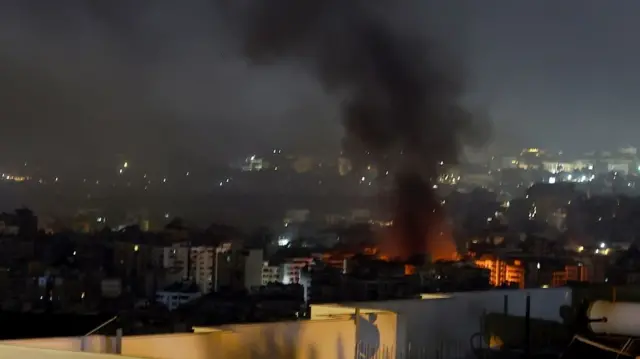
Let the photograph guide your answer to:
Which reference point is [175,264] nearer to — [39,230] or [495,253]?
[39,230]

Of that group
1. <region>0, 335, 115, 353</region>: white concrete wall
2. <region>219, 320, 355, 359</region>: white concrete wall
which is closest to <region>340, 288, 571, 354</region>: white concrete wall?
<region>219, 320, 355, 359</region>: white concrete wall

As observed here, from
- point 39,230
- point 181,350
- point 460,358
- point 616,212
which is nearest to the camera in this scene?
point 181,350

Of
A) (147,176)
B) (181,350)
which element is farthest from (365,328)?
(147,176)

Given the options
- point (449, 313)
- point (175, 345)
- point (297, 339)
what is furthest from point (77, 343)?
point (449, 313)

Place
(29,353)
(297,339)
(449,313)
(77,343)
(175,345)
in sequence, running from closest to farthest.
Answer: (29,353)
(77,343)
(175,345)
(297,339)
(449,313)

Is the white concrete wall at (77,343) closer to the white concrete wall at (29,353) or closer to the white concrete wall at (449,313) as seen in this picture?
the white concrete wall at (29,353)

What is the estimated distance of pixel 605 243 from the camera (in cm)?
1616

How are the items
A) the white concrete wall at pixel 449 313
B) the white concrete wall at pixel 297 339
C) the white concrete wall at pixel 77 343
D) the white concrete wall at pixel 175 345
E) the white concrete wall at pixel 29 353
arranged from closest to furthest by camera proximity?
the white concrete wall at pixel 29 353, the white concrete wall at pixel 77 343, the white concrete wall at pixel 175 345, the white concrete wall at pixel 297 339, the white concrete wall at pixel 449 313

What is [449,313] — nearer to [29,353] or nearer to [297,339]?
[297,339]

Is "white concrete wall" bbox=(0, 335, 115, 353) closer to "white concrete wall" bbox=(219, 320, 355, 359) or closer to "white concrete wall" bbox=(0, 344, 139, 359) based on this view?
"white concrete wall" bbox=(0, 344, 139, 359)

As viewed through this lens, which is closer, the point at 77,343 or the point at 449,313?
the point at 77,343

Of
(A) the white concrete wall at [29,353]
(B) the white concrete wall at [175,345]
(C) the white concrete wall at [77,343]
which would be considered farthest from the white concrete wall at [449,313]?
(A) the white concrete wall at [29,353]

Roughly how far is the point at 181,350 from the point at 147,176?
33.3ft

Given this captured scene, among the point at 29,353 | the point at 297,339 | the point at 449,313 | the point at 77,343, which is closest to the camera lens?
the point at 29,353
